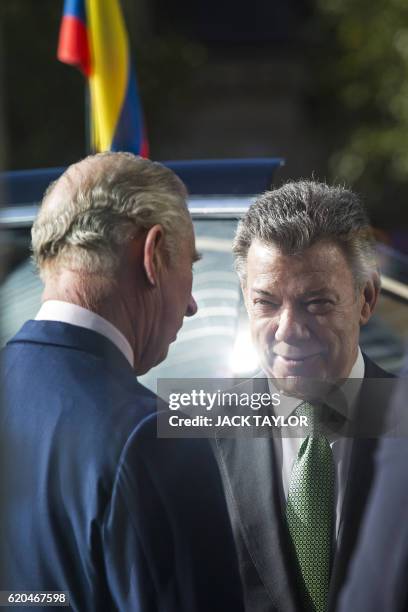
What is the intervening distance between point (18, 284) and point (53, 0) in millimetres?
10435

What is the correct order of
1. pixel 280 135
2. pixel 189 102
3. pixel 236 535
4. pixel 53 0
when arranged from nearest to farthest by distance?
pixel 236 535 < pixel 53 0 < pixel 189 102 < pixel 280 135

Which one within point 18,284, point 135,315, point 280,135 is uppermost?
point 135,315

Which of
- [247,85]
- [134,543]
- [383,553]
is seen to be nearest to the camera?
[383,553]

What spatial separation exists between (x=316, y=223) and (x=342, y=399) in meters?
0.30

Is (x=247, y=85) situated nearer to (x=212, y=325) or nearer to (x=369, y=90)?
(x=369, y=90)

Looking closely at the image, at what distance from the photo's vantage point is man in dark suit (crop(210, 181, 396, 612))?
1758 mm

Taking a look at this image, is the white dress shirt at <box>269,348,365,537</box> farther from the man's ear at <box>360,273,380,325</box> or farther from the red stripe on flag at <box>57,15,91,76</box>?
the red stripe on flag at <box>57,15,91,76</box>

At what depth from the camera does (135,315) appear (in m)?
1.81

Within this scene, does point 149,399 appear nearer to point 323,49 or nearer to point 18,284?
point 18,284

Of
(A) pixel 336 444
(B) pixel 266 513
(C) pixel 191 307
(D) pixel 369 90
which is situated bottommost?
(D) pixel 369 90

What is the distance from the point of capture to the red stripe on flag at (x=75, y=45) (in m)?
2.95

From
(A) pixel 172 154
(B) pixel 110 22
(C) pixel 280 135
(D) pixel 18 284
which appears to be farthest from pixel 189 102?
(D) pixel 18 284

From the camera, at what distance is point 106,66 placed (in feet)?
9.68

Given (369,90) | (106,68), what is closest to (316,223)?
(106,68)
